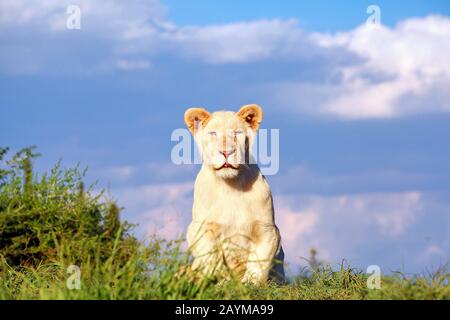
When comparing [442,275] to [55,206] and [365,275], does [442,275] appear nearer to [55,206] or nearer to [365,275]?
[365,275]

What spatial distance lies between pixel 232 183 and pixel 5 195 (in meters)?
5.63

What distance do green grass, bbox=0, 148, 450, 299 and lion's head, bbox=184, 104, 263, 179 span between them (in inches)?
56.4

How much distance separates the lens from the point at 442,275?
25.8ft

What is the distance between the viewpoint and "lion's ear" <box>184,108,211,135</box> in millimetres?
9812

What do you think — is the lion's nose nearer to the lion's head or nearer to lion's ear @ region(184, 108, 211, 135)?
the lion's head

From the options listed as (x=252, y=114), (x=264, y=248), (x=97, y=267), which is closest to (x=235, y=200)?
(x=264, y=248)

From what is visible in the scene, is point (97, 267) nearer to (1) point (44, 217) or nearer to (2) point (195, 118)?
(2) point (195, 118)

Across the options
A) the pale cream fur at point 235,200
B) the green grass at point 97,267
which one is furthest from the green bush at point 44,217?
the pale cream fur at point 235,200

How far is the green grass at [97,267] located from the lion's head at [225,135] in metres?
1.43

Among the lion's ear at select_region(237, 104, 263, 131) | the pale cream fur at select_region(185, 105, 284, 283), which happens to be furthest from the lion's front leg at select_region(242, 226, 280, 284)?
the lion's ear at select_region(237, 104, 263, 131)

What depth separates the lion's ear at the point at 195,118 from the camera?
9812 mm
